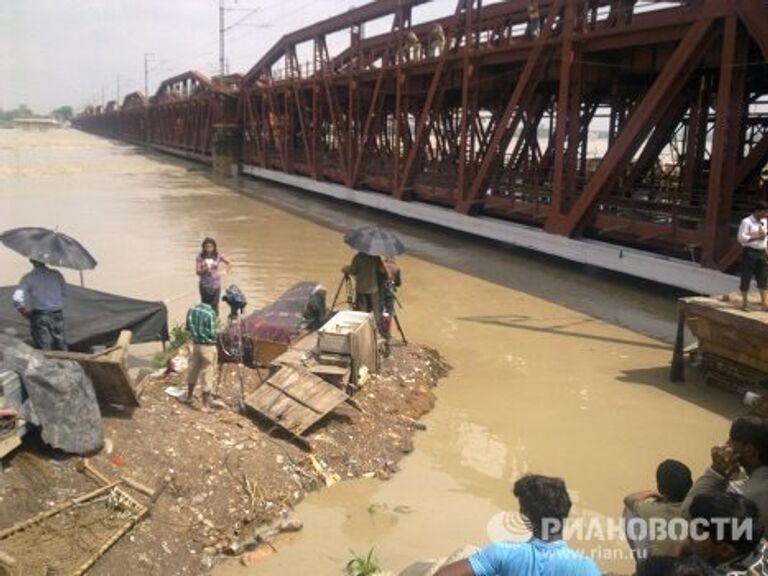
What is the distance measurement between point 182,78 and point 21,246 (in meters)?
55.9

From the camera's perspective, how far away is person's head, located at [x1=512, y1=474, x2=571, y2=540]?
2539mm

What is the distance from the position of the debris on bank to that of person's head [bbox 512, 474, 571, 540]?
3.01 meters

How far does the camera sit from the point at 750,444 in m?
3.41

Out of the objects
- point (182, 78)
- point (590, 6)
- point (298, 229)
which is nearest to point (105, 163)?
point (182, 78)

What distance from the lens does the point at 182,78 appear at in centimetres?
5828

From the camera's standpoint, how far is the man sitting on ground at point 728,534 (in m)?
2.52

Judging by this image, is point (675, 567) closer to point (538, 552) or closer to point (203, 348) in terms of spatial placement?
point (538, 552)

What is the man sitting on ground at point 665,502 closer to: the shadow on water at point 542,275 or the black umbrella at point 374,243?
the black umbrella at point 374,243

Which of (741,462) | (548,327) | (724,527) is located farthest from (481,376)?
(724,527)

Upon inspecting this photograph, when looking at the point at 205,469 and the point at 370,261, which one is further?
the point at 370,261

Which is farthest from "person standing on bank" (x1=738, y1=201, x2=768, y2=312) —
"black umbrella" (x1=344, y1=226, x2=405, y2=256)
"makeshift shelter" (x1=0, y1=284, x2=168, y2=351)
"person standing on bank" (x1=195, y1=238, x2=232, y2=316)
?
"makeshift shelter" (x1=0, y1=284, x2=168, y2=351)

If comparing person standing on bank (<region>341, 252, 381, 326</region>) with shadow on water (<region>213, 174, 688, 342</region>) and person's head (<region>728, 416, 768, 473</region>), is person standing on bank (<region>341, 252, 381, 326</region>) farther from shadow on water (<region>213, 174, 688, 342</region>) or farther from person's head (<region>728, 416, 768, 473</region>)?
person's head (<region>728, 416, 768, 473</region>)

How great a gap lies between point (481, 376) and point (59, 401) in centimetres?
543

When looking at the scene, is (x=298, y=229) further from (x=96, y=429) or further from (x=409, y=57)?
(x=96, y=429)
